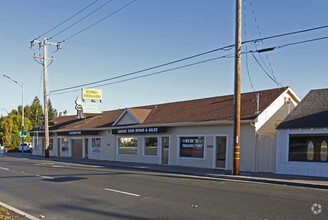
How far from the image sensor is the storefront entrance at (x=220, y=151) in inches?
790

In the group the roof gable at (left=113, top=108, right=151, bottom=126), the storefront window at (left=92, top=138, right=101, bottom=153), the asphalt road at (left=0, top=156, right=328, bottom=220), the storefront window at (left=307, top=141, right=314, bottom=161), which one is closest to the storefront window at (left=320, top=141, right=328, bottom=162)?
the storefront window at (left=307, top=141, right=314, bottom=161)

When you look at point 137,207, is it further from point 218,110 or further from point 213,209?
point 218,110

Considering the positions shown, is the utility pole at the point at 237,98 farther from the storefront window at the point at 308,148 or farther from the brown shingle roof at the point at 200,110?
the storefront window at the point at 308,148

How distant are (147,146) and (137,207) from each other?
1648 cm

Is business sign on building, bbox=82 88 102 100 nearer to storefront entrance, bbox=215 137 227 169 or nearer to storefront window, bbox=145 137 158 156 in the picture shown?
storefront window, bbox=145 137 158 156

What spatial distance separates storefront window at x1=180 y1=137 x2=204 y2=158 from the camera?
21.1 metres

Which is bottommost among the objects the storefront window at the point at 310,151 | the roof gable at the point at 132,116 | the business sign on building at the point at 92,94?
the storefront window at the point at 310,151

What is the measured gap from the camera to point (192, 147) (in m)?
21.6

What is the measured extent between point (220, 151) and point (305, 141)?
5771 millimetres

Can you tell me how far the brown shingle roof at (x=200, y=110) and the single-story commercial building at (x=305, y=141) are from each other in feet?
7.05

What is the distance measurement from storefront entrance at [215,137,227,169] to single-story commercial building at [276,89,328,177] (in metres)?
3.99

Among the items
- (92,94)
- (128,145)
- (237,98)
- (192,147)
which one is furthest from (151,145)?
(92,94)

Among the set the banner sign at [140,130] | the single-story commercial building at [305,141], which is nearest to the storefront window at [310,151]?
the single-story commercial building at [305,141]

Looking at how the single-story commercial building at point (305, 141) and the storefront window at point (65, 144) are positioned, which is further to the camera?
the storefront window at point (65, 144)
